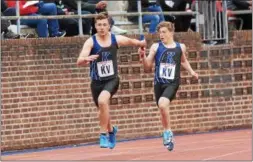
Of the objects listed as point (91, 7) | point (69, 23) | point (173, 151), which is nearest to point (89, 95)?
point (69, 23)

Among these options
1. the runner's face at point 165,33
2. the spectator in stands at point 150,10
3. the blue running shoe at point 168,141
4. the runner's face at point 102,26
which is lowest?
the blue running shoe at point 168,141

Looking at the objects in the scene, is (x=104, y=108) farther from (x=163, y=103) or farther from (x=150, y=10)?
(x=150, y=10)

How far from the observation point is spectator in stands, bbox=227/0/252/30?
873 inches

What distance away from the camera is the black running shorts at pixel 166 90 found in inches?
619

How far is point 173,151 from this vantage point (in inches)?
643

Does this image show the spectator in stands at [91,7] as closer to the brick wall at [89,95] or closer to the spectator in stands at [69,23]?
the spectator in stands at [69,23]

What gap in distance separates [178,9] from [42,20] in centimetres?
368

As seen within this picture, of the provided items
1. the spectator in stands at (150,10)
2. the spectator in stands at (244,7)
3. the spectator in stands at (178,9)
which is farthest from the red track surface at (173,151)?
the spectator in stands at (244,7)

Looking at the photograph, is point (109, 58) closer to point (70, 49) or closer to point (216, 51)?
point (70, 49)

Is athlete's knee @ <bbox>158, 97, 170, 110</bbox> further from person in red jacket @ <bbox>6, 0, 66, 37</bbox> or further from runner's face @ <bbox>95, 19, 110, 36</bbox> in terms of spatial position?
person in red jacket @ <bbox>6, 0, 66, 37</bbox>

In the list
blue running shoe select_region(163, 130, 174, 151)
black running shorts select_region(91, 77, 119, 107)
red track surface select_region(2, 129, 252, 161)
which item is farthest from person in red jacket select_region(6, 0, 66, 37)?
blue running shoe select_region(163, 130, 174, 151)

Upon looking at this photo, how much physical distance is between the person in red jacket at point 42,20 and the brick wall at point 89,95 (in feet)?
1.07

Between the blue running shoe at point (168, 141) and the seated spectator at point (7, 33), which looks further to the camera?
the seated spectator at point (7, 33)

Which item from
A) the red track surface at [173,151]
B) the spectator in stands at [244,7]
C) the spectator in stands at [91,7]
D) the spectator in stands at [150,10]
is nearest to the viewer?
the red track surface at [173,151]
